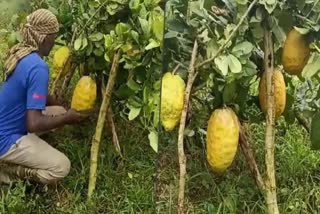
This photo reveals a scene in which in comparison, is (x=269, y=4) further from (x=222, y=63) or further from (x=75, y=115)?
(x=75, y=115)

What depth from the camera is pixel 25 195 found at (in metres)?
3.73

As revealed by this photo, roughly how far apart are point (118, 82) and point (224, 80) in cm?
88

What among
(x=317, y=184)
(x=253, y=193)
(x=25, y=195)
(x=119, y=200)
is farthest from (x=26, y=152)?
(x=317, y=184)

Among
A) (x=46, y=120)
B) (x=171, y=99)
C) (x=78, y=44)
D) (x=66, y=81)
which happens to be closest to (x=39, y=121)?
(x=46, y=120)

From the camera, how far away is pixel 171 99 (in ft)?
9.57

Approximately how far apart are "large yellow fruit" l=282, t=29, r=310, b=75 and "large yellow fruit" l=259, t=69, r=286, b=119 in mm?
94

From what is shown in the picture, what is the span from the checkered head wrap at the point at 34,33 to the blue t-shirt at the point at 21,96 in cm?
4

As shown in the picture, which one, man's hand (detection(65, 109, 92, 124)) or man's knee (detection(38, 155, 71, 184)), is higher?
man's hand (detection(65, 109, 92, 124))

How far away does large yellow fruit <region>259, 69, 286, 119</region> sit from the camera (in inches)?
122

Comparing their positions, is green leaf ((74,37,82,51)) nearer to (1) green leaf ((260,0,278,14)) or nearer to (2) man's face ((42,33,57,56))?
(2) man's face ((42,33,57,56))

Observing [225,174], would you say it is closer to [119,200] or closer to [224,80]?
[119,200]

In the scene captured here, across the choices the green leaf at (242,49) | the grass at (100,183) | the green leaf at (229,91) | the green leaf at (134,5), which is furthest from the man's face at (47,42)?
the green leaf at (242,49)

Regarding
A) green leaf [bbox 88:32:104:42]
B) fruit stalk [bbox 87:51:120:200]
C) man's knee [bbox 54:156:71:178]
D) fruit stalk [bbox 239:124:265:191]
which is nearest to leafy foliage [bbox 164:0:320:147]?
fruit stalk [bbox 239:124:265:191]

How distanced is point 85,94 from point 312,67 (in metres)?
1.30
